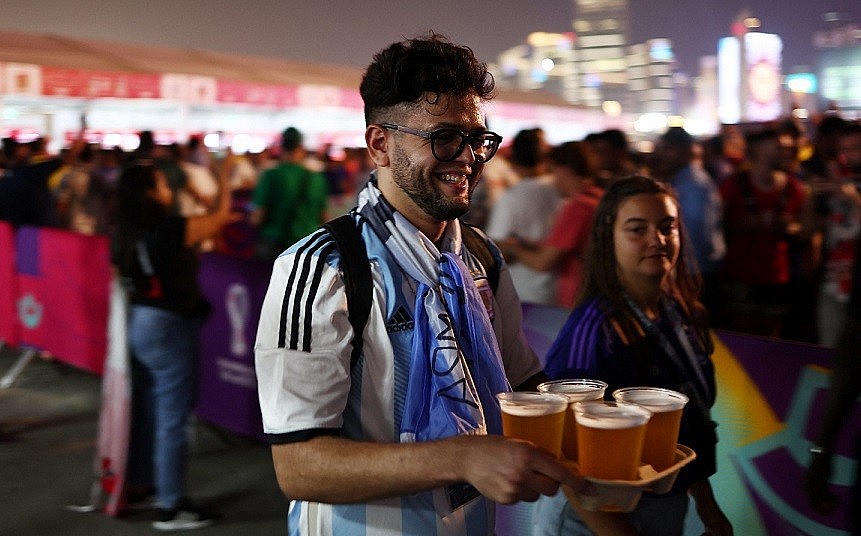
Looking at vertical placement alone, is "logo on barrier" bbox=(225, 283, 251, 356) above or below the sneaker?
above

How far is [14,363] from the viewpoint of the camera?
10406 millimetres

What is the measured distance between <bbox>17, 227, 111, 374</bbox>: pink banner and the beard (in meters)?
6.85

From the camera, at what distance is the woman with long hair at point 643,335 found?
9.93 ft

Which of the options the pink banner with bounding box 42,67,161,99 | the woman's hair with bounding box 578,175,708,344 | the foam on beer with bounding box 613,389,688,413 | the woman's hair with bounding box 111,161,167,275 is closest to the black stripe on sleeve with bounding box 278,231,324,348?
the foam on beer with bounding box 613,389,688,413

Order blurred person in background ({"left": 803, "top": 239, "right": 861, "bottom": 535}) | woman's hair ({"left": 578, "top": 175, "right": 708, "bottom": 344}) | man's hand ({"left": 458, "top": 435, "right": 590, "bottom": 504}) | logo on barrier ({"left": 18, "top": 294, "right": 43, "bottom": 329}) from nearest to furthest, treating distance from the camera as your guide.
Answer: man's hand ({"left": 458, "top": 435, "right": 590, "bottom": 504}) < woman's hair ({"left": 578, "top": 175, "right": 708, "bottom": 344}) < blurred person in background ({"left": 803, "top": 239, "right": 861, "bottom": 535}) < logo on barrier ({"left": 18, "top": 294, "right": 43, "bottom": 329})

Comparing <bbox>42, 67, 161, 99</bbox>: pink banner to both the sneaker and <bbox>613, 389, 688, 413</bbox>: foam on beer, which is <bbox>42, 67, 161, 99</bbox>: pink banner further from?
<bbox>613, 389, 688, 413</bbox>: foam on beer

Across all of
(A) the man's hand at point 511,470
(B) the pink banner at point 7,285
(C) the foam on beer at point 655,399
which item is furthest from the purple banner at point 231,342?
(A) the man's hand at point 511,470

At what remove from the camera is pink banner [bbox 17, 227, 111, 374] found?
8.60 m

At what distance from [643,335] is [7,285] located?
8660 mm

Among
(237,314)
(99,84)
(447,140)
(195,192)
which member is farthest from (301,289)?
(99,84)

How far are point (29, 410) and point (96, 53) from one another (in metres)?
19.2

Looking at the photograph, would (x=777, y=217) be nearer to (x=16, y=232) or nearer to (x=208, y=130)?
(x=16, y=232)

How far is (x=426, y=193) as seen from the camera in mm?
2012

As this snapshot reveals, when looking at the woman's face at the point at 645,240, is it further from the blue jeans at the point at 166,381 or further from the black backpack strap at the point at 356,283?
the blue jeans at the point at 166,381
